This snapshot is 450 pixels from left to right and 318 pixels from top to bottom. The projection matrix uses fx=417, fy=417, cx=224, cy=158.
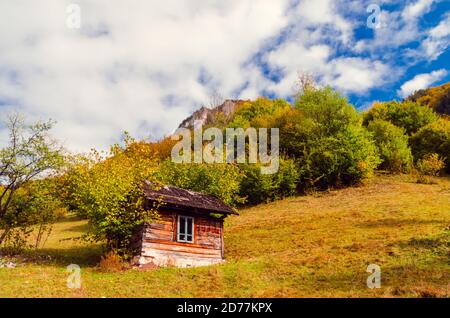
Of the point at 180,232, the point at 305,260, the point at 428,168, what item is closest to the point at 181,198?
the point at 180,232

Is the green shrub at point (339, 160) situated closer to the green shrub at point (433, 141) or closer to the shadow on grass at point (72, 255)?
the green shrub at point (433, 141)

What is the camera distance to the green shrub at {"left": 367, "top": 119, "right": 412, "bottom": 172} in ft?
175

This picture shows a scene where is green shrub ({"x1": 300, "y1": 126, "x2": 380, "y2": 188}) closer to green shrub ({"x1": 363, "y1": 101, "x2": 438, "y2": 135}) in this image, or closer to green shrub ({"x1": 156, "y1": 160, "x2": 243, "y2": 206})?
green shrub ({"x1": 156, "y1": 160, "x2": 243, "y2": 206})

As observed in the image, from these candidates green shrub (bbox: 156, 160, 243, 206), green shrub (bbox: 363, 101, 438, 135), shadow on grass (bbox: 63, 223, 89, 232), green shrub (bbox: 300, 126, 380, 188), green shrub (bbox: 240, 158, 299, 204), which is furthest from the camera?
green shrub (bbox: 363, 101, 438, 135)

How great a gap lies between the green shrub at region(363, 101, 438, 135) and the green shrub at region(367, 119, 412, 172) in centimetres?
797

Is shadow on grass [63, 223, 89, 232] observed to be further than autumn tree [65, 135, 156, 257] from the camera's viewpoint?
Yes

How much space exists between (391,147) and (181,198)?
37590 mm

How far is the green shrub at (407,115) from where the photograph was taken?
64.6 metres

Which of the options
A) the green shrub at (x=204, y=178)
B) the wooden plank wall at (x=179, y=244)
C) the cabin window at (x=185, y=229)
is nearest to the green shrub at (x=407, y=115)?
the green shrub at (x=204, y=178)

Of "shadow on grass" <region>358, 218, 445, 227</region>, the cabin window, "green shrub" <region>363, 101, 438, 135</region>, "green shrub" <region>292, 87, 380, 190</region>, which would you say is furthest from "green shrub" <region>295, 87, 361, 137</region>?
the cabin window

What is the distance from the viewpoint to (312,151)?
169 feet

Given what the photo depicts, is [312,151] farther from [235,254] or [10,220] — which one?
[10,220]
